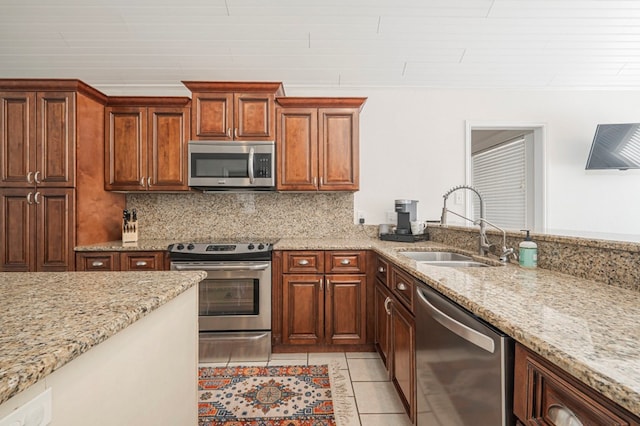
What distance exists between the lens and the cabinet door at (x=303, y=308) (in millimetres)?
2430

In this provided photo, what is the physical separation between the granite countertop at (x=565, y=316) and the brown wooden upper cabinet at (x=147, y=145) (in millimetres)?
2411

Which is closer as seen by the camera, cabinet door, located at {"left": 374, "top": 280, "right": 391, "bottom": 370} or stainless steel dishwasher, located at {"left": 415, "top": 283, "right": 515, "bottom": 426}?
stainless steel dishwasher, located at {"left": 415, "top": 283, "right": 515, "bottom": 426}

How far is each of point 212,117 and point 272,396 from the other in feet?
7.63


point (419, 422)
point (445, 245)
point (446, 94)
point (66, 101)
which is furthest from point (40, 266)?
point (446, 94)

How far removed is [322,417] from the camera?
1688 mm

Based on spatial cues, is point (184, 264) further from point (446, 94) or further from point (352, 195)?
point (446, 94)

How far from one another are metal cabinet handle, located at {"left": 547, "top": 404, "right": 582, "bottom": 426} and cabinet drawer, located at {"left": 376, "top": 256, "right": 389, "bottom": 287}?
1367mm

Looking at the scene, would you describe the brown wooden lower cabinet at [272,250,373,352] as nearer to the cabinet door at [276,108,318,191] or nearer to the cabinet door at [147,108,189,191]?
the cabinet door at [276,108,318,191]

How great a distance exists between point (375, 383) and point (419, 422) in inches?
26.7

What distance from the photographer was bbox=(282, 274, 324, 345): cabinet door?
2430mm

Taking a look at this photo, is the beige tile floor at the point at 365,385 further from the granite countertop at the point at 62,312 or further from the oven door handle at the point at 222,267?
the granite countertop at the point at 62,312

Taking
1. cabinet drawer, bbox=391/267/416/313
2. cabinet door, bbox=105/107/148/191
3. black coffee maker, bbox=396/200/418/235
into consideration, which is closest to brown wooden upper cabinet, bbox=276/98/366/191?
black coffee maker, bbox=396/200/418/235

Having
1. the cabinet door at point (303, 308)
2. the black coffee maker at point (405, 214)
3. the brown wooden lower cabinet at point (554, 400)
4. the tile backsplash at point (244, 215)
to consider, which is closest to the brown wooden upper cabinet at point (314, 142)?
the tile backsplash at point (244, 215)

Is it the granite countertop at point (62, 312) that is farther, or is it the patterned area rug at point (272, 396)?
the patterned area rug at point (272, 396)
